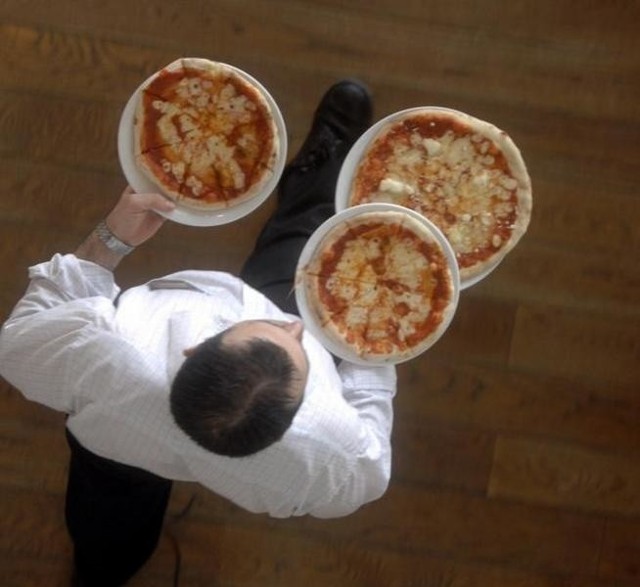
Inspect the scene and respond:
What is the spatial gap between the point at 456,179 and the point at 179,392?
0.70 metres

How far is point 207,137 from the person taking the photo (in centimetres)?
150

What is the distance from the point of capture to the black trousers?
139 cm

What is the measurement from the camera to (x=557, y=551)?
1.94 metres

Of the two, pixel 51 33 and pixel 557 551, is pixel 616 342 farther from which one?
pixel 51 33

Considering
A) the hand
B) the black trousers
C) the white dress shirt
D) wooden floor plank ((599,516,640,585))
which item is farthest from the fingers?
wooden floor plank ((599,516,640,585))

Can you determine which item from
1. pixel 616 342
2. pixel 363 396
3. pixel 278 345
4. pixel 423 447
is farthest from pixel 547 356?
Answer: pixel 278 345

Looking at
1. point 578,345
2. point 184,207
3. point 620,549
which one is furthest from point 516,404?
point 184,207

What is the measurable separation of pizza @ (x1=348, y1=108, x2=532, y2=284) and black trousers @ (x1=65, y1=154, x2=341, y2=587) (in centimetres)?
20

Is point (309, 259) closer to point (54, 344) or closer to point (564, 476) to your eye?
point (54, 344)

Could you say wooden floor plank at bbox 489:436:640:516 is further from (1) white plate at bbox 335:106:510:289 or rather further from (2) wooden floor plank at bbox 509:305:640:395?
(1) white plate at bbox 335:106:510:289

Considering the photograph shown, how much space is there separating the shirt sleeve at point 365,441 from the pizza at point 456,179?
261 millimetres

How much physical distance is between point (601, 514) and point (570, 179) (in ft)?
2.66

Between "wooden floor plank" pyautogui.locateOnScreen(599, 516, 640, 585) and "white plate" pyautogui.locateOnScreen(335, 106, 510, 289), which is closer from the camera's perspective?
"white plate" pyautogui.locateOnScreen(335, 106, 510, 289)

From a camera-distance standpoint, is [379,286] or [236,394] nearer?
[236,394]
